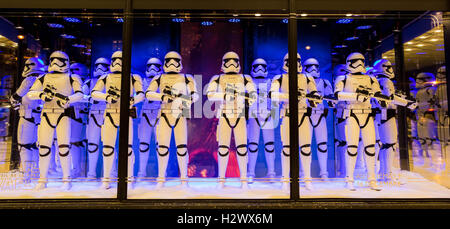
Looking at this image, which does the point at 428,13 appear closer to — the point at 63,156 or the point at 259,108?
the point at 259,108

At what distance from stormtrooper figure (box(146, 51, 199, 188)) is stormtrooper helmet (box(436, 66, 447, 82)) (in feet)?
12.2

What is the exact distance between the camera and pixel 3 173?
14.2 ft

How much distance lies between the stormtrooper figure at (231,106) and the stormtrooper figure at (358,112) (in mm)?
1374

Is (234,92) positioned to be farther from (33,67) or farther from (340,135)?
(33,67)

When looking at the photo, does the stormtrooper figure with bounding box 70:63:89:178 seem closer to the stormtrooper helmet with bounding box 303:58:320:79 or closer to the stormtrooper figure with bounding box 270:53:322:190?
the stormtrooper figure with bounding box 270:53:322:190

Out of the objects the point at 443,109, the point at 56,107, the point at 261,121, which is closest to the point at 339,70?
the point at 443,109

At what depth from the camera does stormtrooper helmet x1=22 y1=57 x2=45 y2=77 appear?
4.55m

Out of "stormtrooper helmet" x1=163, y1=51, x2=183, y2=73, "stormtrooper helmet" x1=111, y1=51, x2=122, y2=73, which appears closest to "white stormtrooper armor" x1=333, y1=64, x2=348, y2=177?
"stormtrooper helmet" x1=163, y1=51, x2=183, y2=73

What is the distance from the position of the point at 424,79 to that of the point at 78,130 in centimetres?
589

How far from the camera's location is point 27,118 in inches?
177

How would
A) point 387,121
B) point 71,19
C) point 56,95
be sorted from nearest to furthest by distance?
point 56,95, point 71,19, point 387,121

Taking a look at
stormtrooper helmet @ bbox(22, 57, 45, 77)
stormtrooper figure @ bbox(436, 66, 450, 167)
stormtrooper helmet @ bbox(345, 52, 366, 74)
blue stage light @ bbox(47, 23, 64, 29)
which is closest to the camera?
stormtrooper helmet @ bbox(345, 52, 366, 74)
